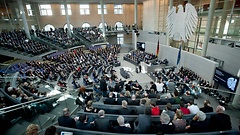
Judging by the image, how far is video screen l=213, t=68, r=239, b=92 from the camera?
333 inches

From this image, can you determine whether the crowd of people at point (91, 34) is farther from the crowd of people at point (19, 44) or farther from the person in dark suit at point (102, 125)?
the person in dark suit at point (102, 125)

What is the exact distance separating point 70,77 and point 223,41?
13.5 metres

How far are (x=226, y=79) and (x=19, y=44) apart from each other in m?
20.4

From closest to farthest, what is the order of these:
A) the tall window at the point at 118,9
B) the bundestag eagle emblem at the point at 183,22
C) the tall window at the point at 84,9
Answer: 1. the bundestag eagle emblem at the point at 183,22
2. the tall window at the point at 84,9
3. the tall window at the point at 118,9

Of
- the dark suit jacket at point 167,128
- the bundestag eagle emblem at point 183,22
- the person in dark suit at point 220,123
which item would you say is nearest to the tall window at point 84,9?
the bundestag eagle emblem at point 183,22

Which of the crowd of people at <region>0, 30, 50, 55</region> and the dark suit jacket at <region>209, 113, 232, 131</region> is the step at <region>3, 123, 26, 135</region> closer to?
the dark suit jacket at <region>209, 113, 232, 131</region>

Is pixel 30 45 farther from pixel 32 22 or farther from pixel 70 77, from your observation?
pixel 32 22

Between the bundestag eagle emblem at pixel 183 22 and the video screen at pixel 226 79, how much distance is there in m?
5.72

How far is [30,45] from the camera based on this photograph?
17.5 metres

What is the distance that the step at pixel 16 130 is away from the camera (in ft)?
12.1

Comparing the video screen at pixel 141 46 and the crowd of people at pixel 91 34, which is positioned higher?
the crowd of people at pixel 91 34

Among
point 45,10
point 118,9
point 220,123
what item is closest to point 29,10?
point 45,10

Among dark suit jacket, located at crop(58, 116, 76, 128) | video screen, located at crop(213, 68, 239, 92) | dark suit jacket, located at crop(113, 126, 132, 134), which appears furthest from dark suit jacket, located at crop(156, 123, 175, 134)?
video screen, located at crop(213, 68, 239, 92)

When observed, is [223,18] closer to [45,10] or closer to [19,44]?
[19,44]
